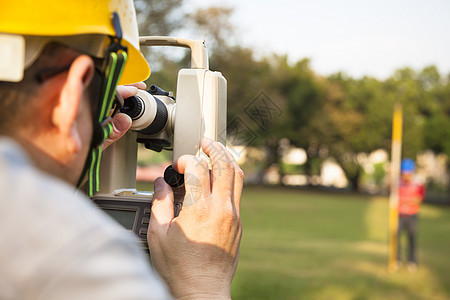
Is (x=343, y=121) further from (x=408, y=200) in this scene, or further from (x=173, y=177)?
(x=173, y=177)

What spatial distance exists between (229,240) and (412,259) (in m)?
9.54

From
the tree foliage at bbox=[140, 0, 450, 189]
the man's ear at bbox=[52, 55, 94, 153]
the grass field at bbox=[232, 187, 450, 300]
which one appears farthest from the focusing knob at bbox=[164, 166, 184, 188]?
the tree foliage at bbox=[140, 0, 450, 189]

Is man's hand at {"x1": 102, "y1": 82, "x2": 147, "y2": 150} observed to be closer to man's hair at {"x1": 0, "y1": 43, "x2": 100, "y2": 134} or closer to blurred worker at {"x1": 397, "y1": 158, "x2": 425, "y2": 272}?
man's hair at {"x1": 0, "y1": 43, "x2": 100, "y2": 134}

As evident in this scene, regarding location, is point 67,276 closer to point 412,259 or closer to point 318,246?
point 412,259

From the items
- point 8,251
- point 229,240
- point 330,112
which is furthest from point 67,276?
point 330,112

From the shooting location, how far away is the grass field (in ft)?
23.9

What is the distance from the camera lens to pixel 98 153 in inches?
31.0

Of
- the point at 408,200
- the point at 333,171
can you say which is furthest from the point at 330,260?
the point at 333,171

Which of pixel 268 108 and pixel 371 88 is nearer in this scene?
pixel 268 108

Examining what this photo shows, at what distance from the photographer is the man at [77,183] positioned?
1.50ft

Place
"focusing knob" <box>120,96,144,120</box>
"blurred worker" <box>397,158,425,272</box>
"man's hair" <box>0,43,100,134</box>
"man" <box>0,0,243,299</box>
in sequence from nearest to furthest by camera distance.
Answer: "man" <box>0,0,243,299</box> → "man's hair" <box>0,43,100,134</box> → "focusing knob" <box>120,96,144,120</box> → "blurred worker" <box>397,158,425,272</box>

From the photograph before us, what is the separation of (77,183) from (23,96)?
159mm

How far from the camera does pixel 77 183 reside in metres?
0.72

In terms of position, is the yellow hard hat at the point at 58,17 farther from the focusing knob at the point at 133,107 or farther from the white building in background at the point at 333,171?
the white building in background at the point at 333,171
